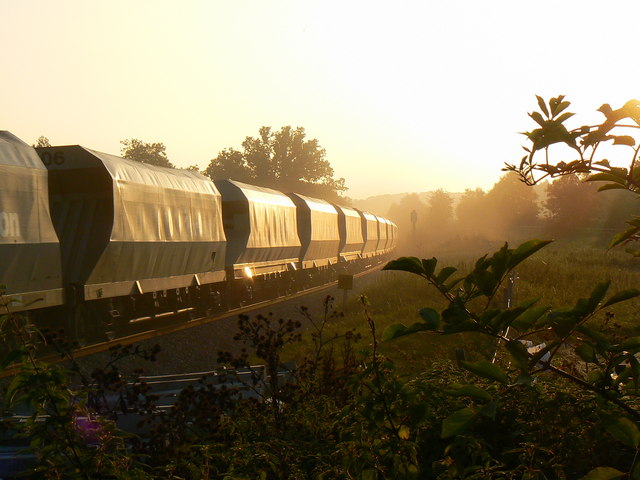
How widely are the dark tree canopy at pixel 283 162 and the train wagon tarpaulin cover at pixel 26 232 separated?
97.5 meters

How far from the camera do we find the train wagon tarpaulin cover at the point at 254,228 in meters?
22.8

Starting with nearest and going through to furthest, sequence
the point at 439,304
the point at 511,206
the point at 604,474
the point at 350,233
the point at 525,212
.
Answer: the point at 604,474
the point at 439,304
the point at 350,233
the point at 525,212
the point at 511,206

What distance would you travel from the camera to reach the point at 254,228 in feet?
77.0

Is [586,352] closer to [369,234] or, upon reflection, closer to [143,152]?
[369,234]

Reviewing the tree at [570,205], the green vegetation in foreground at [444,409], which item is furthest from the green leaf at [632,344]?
the tree at [570,205]

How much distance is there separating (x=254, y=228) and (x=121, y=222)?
8.71m

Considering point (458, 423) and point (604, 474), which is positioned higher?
point (458, 423)

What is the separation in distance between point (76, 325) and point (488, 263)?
45.7 ft

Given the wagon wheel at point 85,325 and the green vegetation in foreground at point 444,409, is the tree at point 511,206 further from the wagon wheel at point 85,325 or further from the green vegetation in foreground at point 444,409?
the green vegetation in foreground at point 444,409

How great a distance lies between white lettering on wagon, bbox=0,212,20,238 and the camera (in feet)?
39.8

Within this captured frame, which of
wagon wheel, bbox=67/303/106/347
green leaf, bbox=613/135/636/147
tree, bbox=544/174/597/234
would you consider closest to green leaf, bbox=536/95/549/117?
green leaf, bbox=613/135/636/147

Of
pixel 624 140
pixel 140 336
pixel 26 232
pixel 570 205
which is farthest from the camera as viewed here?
pixel 570 205

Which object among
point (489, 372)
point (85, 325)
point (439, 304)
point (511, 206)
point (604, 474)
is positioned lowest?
point (439, 304)

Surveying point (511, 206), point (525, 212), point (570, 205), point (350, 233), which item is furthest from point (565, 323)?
point (511, 206)
